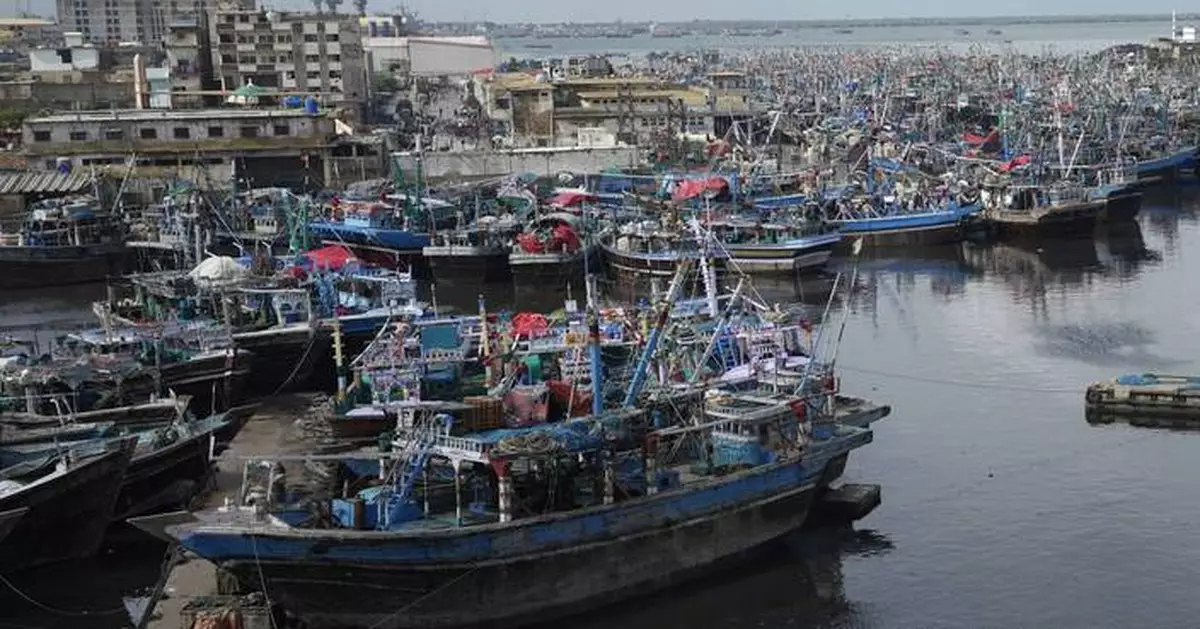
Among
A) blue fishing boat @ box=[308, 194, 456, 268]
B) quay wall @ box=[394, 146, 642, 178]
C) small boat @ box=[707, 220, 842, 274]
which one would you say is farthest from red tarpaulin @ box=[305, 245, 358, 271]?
quay wall @ box=[394, 146, 642, 178]

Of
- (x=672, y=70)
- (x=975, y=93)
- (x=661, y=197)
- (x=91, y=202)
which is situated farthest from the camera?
(x=672, y=70)

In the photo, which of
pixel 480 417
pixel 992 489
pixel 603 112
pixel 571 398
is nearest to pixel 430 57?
pixel 603 112

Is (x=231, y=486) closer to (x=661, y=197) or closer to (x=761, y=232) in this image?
(x=761, y=232)

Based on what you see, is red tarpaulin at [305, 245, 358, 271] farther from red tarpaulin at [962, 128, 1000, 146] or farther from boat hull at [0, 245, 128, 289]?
red tarpaulin at [962, 128, 1000, 146]

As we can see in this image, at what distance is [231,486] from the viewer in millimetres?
19562

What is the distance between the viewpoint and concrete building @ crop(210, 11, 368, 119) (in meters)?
64.7

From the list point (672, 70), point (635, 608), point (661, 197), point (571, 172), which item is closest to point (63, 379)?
point (635, 608)

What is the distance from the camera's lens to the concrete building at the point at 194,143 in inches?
1976

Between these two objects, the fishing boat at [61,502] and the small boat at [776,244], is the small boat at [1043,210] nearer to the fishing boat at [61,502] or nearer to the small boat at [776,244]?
the small boat at [776,244]

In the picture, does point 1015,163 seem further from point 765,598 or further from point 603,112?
point 765,598

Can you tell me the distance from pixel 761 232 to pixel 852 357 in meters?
9.27

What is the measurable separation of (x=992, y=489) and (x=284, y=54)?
4955 cm

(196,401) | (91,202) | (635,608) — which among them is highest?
(91,202)

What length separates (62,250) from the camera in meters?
38.2
